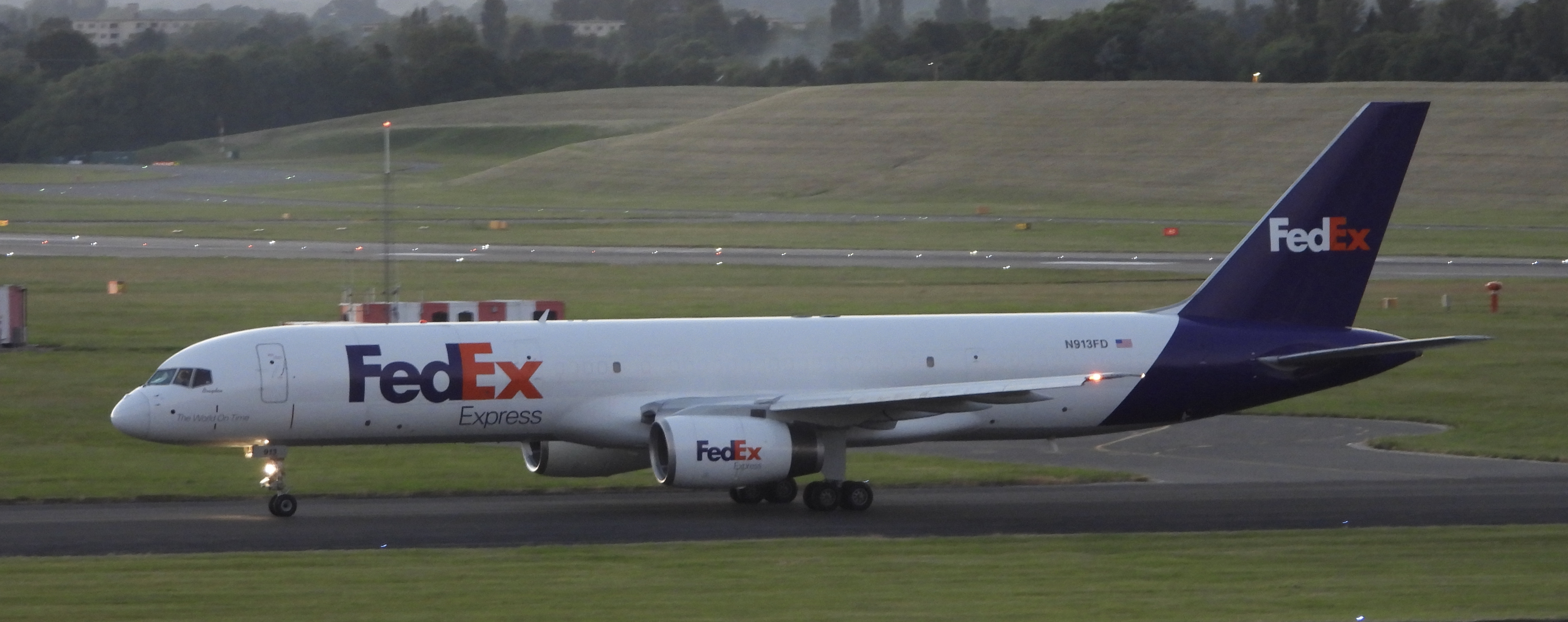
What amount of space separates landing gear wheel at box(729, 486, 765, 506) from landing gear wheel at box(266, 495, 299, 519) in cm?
634

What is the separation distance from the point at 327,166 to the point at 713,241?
3312 inches

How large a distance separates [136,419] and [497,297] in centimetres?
3192

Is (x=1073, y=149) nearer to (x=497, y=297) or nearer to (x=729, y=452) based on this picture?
(x=497, y=297)

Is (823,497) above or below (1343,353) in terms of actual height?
below

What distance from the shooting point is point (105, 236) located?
83938 millimetres

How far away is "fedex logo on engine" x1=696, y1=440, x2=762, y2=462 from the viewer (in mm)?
24375

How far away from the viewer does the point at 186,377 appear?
24781mm

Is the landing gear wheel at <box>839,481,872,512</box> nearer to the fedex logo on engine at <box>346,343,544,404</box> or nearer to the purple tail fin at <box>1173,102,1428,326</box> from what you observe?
the fedex logo on engine at <box>346,343,544,404</box>

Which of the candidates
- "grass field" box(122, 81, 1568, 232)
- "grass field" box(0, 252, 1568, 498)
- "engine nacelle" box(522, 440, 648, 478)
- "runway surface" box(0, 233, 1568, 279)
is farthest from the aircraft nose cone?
"grass field" box(122, 81, 1568, 232)

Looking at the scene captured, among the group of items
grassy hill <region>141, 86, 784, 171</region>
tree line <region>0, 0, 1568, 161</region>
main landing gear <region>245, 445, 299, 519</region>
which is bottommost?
main landing gear <region>245, 445, 299, 519</region>

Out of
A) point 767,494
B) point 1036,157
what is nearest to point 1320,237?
point 767,494

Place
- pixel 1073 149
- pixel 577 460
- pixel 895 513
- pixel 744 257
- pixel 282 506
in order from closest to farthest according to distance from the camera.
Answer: pixel 282 506 → pixel 895 513 → pixel 577 460 → pixel 744 257 → pixel 1073 149

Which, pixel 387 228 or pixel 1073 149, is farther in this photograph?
pixel 1073 149

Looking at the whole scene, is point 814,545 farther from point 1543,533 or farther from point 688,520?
point 1543,533
